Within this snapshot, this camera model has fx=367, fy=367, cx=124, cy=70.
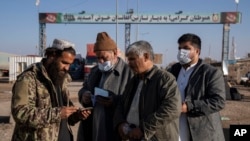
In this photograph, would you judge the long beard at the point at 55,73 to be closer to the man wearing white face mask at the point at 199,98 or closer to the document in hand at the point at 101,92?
the document in hand at the point at 101,92

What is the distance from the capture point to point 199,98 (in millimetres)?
3480

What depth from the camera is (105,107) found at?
3701 millimetres

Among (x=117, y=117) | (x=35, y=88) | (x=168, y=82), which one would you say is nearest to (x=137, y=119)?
(x=117, y=117)

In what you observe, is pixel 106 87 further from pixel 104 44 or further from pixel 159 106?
pixel 159 106

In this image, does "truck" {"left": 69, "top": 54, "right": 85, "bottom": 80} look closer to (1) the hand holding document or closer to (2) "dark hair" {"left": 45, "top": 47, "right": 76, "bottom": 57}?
(1) the hand holding document

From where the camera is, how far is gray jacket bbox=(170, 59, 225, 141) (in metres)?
3.42

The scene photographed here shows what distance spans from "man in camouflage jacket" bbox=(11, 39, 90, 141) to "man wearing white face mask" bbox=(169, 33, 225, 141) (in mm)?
1158

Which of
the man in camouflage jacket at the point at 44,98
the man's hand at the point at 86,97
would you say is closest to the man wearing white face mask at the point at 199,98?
the man's hand at the point at 86,97

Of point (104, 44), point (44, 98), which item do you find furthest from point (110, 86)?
point (44, 98)

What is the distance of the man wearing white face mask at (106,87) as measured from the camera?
369cm

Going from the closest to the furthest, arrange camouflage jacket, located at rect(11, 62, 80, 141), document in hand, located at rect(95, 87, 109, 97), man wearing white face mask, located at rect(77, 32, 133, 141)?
camouflage jacket, located at rect(11, 62, 80, 141)
document in hand, located at rect(95, 87, 109, 97)
man wearing white face mask, located at rect(77, 32, 133, 141)

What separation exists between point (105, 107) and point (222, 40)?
40811 millimetres

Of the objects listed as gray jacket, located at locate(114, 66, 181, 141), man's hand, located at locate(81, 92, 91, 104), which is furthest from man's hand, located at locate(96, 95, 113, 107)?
gray jacket, located at locate(114, 66, 181, 141)

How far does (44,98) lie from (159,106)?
894mm
